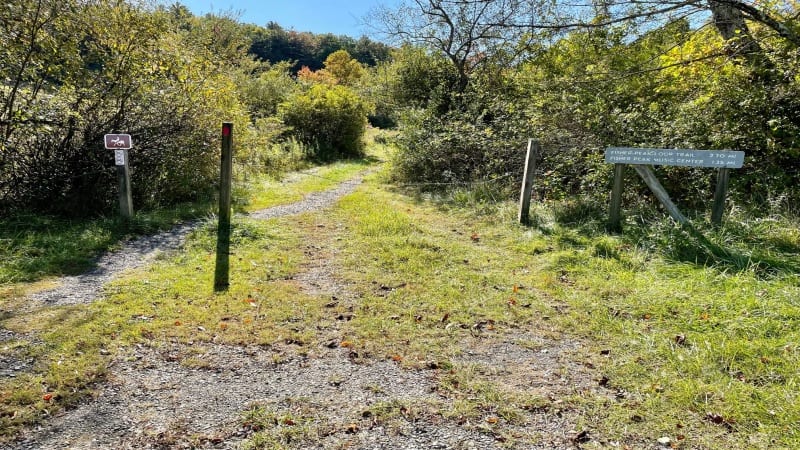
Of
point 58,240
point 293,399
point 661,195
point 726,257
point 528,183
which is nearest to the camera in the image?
point 293,399

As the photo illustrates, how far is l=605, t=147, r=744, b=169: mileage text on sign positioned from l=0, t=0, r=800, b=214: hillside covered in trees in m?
0.92

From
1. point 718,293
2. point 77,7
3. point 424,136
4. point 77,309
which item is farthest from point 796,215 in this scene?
point 77,7

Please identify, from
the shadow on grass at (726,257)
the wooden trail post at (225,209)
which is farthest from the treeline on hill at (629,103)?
the wooden trail post at (225,209)

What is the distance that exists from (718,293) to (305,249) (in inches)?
182

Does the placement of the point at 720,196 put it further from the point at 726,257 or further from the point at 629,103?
the point at 629,103

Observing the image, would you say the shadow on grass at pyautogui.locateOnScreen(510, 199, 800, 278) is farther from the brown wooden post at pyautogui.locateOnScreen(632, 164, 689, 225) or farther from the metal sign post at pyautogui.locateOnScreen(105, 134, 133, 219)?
the metal sign post at pyautogui.locateOnScreen(105, 134, 133, 219)

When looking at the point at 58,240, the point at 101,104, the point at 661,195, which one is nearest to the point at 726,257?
the point at 661,195

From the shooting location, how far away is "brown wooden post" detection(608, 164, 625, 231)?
19.8 feet

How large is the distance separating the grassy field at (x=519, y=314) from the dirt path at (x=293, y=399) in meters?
0.12

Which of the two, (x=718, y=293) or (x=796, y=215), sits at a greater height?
(x=796, y=215)

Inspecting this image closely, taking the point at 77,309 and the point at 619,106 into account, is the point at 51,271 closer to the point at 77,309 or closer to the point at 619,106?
the point at 77,309

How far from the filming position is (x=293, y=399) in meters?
2.86

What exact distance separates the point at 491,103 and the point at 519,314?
7.14 meters

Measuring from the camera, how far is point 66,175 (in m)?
6.13
